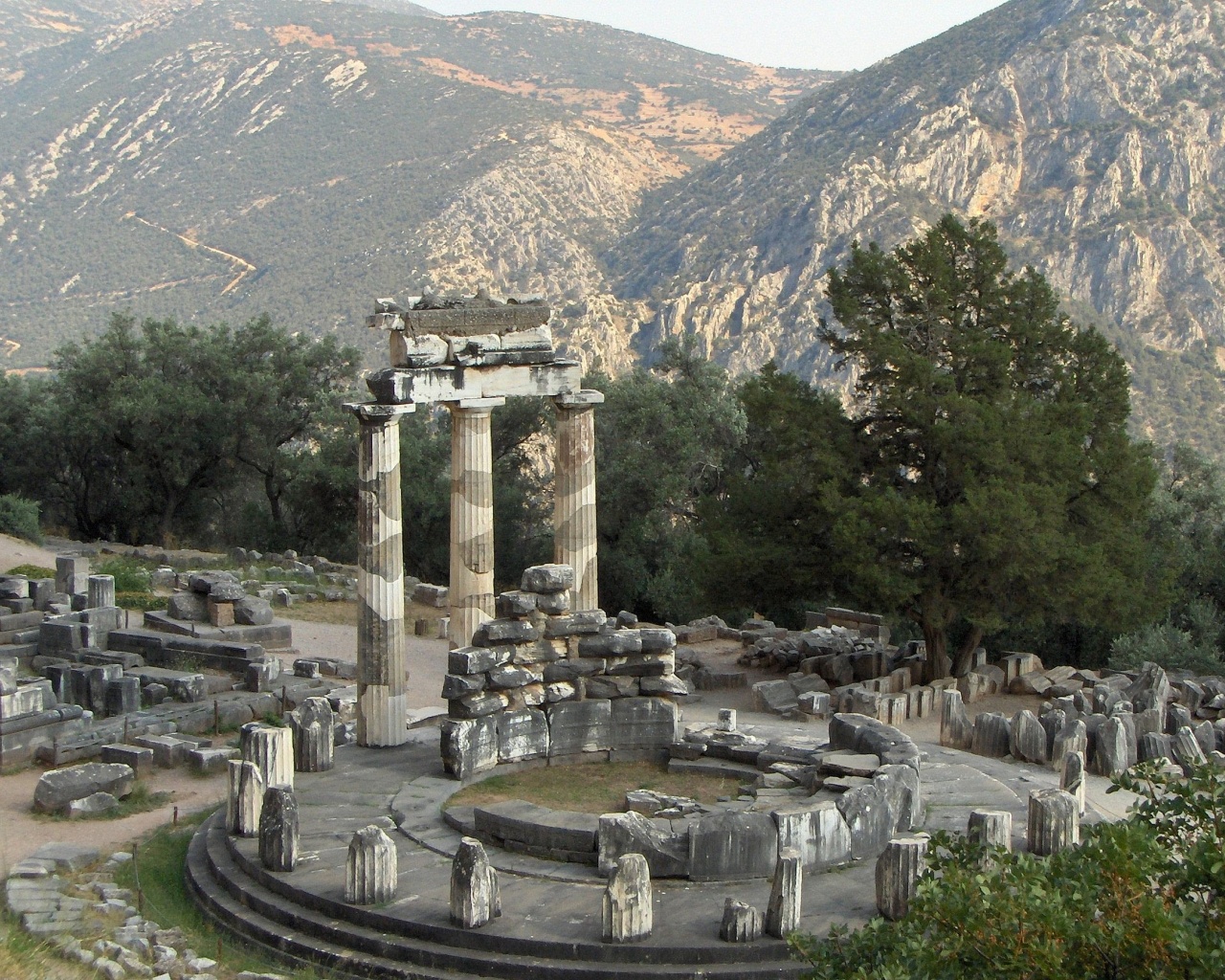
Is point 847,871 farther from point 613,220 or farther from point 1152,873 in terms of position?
point 613,220

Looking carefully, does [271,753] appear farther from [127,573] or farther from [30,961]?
[127,573]

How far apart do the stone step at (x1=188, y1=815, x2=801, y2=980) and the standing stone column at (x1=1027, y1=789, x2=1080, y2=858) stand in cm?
329

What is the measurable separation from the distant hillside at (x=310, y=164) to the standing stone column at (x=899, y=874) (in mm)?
60964

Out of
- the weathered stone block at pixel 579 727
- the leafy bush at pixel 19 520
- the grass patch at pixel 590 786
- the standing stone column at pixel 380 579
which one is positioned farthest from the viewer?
the leafy bush at pixel 19 520

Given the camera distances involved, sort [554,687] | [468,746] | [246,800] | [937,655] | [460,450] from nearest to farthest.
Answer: [246,800] < [468,746] < [554,687] < [460,450] < [937,655]

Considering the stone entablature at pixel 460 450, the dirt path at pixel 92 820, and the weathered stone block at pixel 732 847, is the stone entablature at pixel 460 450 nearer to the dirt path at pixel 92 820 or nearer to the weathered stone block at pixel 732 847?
the dirt path at pixel 92 820

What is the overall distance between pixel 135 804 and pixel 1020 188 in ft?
253

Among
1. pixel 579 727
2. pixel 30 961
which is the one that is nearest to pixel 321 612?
pixel 579 727

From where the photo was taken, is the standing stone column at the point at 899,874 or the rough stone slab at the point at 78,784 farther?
the rough stone slab at the point at 78,784

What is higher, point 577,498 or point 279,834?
point 577,498

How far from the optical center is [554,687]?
59.7 feet

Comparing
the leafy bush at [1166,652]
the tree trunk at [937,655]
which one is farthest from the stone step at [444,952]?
the leafy bush at [1166,652]

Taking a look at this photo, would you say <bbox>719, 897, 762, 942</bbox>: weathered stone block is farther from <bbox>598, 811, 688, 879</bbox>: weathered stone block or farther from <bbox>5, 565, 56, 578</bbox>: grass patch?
<bbox>5, 565, 56, 578</bbox>: grass patch

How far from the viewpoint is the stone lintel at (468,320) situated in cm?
1919
